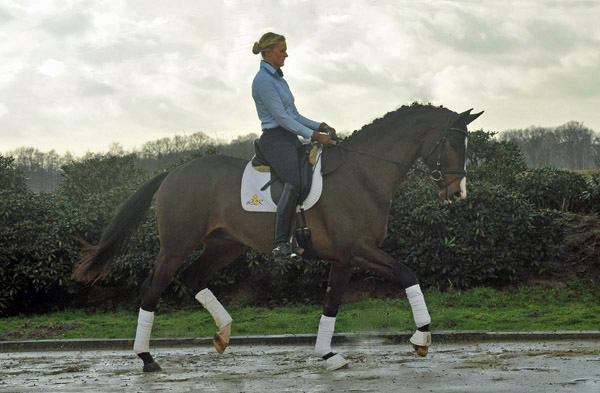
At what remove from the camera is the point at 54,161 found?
45.8m

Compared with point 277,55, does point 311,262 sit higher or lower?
lower

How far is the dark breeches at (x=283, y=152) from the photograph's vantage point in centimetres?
802

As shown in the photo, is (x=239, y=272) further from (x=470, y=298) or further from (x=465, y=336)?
(x=465, y=336)

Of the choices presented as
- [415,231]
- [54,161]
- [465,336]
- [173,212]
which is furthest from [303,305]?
[54,161]

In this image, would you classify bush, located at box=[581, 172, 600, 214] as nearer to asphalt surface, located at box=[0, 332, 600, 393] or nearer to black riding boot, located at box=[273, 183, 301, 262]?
asphalt surface, located at box=[0, 332, 600, 393]

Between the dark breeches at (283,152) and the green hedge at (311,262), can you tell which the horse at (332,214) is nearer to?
the dark breeches at (283,152)

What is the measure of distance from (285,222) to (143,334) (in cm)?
201

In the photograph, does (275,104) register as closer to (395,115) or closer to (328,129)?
(328,129)

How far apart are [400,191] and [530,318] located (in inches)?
150

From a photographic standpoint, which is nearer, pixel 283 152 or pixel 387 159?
pixel 387 159

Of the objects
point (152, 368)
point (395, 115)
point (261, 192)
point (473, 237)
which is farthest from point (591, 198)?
point (152, 368)

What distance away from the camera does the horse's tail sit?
9.04 meters

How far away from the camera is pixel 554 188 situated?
55.4 feet

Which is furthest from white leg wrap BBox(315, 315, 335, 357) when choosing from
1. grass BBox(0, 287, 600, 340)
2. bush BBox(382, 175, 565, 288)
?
bush BBox(382, 175, 565, 288)
